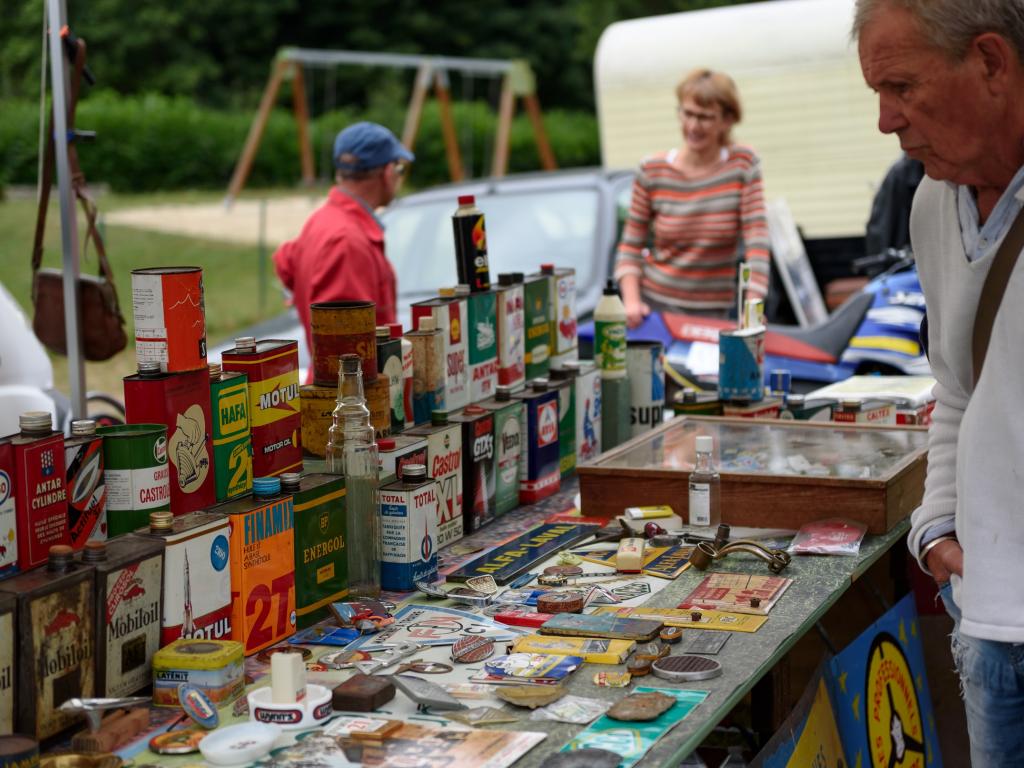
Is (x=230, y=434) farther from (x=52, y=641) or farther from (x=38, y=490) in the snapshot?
(x=52, y=641)

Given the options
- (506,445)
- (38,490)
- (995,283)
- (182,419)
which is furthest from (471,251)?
(995,283)

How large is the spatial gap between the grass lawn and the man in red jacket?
25.4 ft

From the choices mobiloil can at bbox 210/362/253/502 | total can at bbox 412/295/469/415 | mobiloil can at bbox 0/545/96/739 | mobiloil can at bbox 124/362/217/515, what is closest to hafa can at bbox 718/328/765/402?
total can at bbox 412/295/469/415

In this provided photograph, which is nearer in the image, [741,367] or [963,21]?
[963,21]

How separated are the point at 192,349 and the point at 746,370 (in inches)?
71.4

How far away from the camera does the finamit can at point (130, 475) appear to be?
7.29 feet

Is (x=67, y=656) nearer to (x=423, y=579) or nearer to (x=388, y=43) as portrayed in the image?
(x=423, y=579)

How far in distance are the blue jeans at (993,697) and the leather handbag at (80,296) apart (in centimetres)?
268

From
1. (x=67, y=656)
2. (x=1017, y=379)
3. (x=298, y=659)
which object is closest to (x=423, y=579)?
(x=298, y=659)

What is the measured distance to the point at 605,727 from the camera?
2.03 metres

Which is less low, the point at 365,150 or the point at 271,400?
the point at 365,150

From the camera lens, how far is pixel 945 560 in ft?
6.91

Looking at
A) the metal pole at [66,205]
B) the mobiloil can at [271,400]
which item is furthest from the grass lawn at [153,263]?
the mobiloil can at [271,400]

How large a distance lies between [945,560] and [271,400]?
123 centimetres
